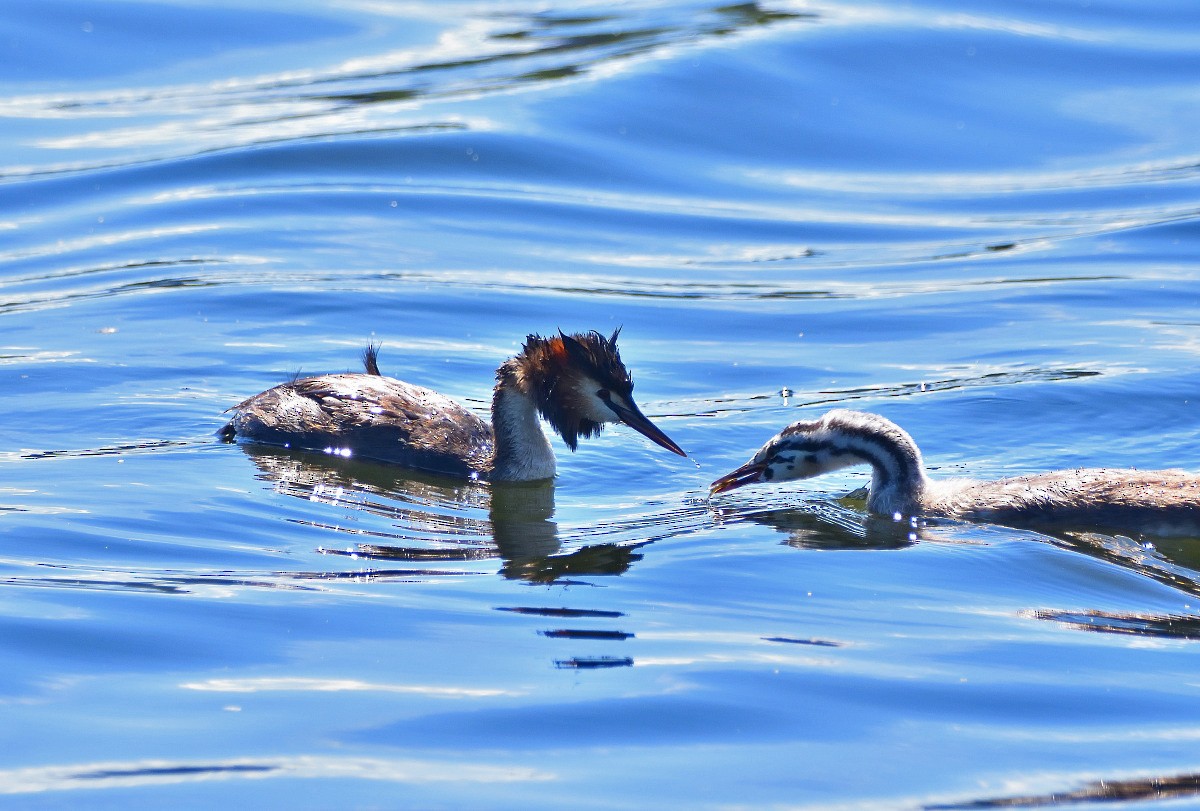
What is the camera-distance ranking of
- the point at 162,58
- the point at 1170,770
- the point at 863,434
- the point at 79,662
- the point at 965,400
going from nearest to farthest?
the point at 1170,770 → the point at 79,662 → the point at 863,434 → the point at 965,400 → the point at 162,58

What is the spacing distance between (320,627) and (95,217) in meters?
10.5

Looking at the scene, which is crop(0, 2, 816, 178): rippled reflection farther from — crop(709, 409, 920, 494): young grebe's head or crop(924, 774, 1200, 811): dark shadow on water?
crop(924, 774, 1200, 811): dark shadow on water

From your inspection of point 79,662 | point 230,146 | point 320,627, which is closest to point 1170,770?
point 320,627

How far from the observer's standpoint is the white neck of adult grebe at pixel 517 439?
10.6 metres

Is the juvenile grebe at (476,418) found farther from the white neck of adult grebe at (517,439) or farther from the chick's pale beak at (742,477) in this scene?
the chick's pale beak at (742,477)

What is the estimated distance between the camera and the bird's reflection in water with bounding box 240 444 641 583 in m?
8.61

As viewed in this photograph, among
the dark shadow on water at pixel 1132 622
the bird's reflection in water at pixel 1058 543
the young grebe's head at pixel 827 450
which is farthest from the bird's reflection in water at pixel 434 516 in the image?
the dark shadow on water at pixel 1132 622

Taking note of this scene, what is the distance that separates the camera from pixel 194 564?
827 centimetres

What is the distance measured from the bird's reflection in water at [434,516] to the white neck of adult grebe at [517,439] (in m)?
0.07

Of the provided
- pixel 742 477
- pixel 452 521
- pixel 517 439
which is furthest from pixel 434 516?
pixel 742 477

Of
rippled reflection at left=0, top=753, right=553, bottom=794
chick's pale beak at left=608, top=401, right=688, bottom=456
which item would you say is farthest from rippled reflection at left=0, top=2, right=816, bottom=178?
rippled reflection at left=0, top=753, right=553, bottom=794

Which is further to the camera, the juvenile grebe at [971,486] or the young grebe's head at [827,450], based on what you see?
the young grebe's head at [827,450]

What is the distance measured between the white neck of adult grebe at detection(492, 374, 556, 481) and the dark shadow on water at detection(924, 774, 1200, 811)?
521 cm

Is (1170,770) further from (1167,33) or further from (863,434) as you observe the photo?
(1167,33)
